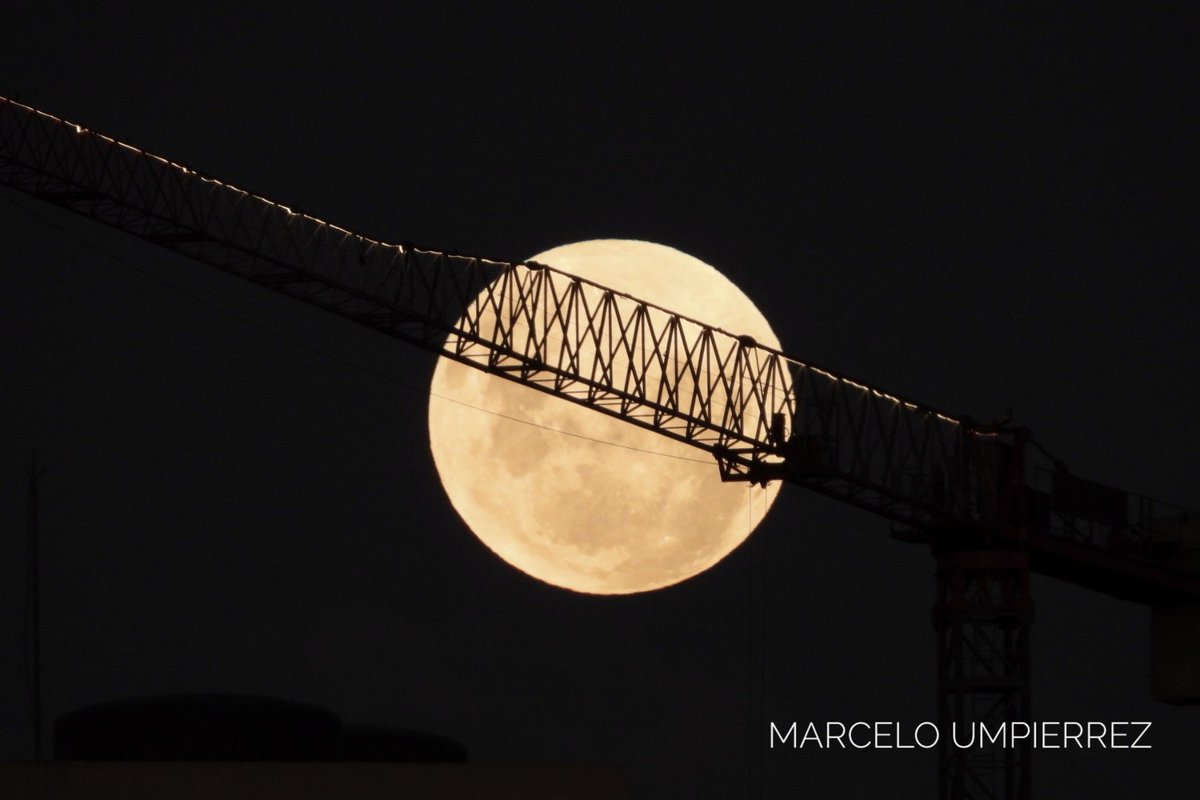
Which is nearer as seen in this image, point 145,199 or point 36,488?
point 36,488

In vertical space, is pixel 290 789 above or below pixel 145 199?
below

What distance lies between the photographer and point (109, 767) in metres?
77.4

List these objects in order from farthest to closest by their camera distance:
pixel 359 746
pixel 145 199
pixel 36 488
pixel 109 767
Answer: pixel 145 199, pixel 36 488, pixel 359 746, pixel 109 767

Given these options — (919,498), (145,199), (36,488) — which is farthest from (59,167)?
(919,498)

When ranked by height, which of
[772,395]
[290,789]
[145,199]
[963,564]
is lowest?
[290,789]

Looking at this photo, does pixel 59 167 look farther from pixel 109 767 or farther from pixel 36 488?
pixel 109 767

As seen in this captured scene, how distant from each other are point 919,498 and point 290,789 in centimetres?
4219

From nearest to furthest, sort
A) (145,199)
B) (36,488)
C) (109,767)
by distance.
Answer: (109,767) < (36,488) < (145,199)

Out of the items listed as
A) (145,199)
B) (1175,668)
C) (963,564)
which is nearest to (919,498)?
(963,564)

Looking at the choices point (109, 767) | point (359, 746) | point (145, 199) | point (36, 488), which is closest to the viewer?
point (109, 767)

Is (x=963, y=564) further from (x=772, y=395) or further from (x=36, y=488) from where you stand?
(x=36, y=488)

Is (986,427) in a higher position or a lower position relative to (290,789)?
higher

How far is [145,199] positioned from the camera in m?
120

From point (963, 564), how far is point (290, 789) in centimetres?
4271
